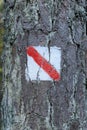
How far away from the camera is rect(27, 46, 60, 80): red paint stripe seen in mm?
1940

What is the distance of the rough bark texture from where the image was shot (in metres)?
1.93

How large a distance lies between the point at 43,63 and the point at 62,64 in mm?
94

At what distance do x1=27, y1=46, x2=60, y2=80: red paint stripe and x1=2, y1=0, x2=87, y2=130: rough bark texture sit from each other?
27 millimetres

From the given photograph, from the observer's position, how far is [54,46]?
194 centimetres

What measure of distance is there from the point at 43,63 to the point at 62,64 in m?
0.09

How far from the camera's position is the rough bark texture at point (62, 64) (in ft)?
6.34

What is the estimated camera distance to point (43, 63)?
1.94 m

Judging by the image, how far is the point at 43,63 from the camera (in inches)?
76.4

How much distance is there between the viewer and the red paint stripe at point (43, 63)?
1.94 meters

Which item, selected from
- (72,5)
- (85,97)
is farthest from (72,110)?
(72,5)

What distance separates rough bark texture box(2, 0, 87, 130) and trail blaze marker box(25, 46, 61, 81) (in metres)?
0.02

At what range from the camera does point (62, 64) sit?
77.1 inches

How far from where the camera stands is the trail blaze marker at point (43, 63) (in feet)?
6.36

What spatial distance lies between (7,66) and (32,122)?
30 cm
